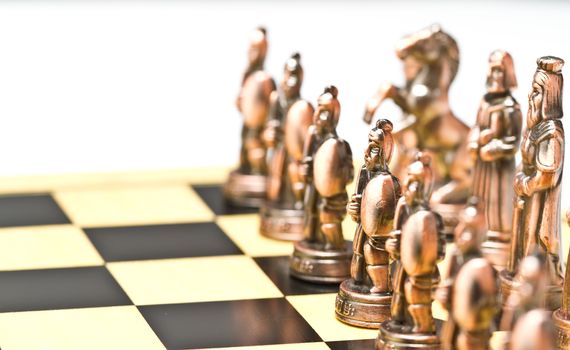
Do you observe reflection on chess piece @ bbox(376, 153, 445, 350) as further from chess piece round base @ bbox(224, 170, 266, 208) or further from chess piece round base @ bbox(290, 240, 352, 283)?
chess piece round base @ bbox(224, 170, 266, 208)

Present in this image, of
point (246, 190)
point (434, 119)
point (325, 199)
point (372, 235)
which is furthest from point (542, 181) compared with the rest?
point (246, 190)

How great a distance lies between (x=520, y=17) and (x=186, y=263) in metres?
3.42

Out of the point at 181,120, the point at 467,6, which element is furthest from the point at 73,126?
the point at 467,6

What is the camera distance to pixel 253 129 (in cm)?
306

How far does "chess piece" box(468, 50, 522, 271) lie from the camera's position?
256cm

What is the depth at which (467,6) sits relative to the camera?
626 cm

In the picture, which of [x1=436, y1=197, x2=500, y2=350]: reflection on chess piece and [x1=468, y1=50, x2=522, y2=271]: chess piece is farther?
[x1=468, y1=50, x2=522, y2=271]: chess piece

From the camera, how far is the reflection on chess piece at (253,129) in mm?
3021

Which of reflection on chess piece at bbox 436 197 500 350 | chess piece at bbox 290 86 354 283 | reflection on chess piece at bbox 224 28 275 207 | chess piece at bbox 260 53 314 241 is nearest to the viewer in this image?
reflection on chess piece at bbox 436 197 500 350

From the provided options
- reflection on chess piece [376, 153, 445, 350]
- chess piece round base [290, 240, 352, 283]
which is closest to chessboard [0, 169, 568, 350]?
chess piece round base [290, 240, 352, 283]

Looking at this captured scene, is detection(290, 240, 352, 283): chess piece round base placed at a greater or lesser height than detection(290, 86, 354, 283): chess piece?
lesser

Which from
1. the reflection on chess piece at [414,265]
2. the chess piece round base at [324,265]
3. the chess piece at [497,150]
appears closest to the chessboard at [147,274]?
the chess piece round base at [324,265]

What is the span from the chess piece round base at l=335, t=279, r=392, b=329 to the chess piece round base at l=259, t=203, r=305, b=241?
1.63 feet

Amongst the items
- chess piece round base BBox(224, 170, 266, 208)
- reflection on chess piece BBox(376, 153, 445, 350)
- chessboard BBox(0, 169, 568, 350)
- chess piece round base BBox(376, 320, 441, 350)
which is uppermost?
reflection on chess piece BBox(376, 153, 445, 350)
